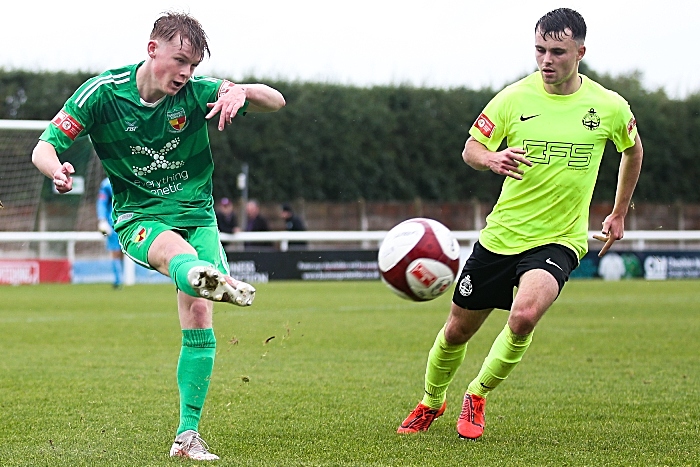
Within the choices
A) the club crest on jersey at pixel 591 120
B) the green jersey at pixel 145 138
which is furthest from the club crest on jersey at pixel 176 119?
the club crest on jersey at pixel 591 120

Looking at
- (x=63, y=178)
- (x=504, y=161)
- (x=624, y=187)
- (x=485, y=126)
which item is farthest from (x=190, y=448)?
(x=624, y=187)

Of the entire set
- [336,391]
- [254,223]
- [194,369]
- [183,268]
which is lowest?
[254,223]

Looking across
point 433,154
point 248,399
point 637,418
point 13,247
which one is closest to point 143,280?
point 13,247

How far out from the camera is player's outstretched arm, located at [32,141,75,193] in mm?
4523

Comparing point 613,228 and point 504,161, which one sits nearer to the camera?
point 504,161

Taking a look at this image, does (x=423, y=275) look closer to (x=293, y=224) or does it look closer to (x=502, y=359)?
(x=502, y=359)

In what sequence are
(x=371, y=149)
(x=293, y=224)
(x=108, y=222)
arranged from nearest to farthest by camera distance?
(x=108, y=222) → (x=293, y=224) → (x=371, y=149)

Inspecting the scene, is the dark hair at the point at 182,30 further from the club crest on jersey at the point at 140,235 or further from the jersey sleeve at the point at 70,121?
the club crest on jersey at the point at 140,235

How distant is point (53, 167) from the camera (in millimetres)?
4660

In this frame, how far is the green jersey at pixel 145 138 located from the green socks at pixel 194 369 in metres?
0.59

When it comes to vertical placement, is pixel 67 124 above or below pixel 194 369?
above

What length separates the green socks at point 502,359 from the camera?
5.48m

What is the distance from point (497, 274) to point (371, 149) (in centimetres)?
2754

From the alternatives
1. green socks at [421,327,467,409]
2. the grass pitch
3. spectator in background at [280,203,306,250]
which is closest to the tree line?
spectator in background at [280,203,306,250]
